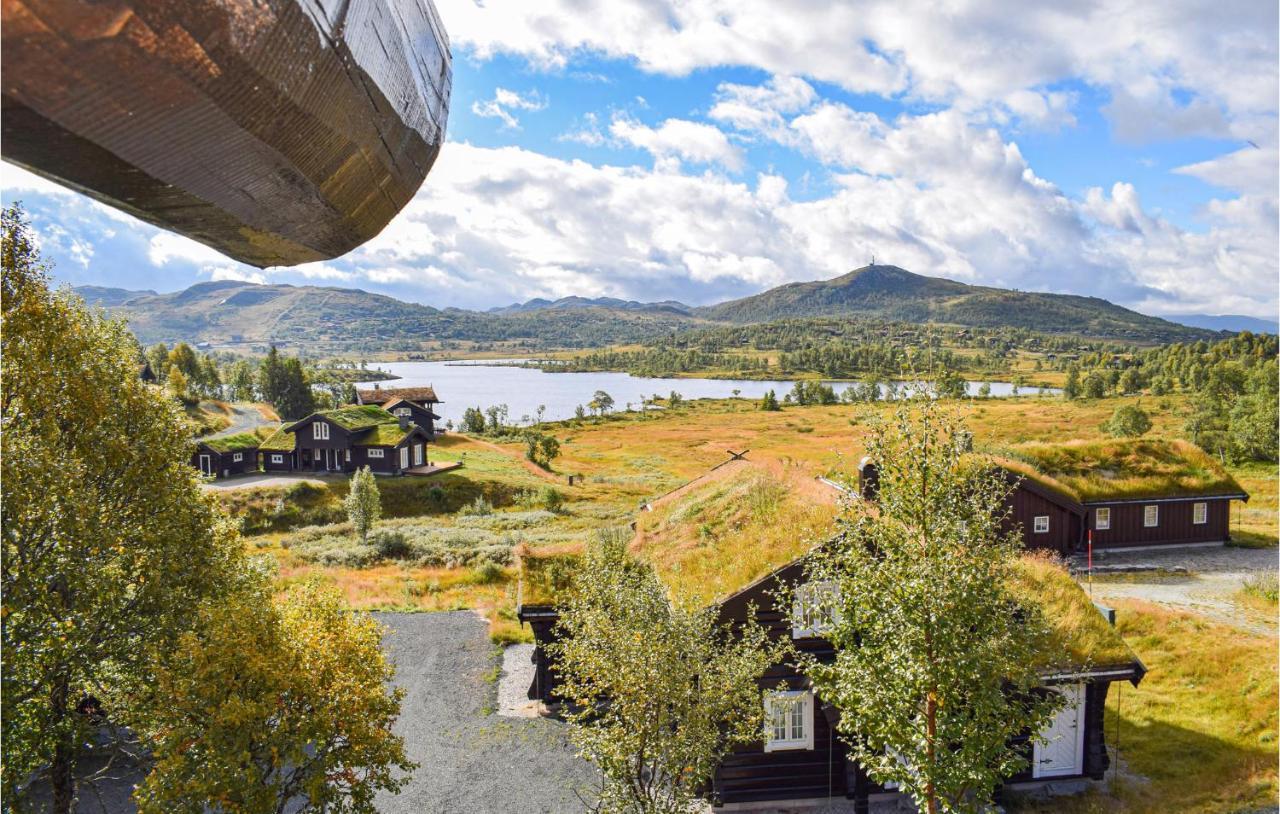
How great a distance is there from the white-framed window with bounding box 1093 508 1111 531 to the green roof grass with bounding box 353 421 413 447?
4993 centimetres

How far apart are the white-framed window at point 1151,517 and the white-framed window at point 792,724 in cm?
2958

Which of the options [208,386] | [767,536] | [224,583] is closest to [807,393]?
[208,386]

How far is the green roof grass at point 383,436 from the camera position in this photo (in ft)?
194

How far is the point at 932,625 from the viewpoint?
34.7 ft

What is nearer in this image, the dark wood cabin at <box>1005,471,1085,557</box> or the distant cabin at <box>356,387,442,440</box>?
the dark wood cabin at <box>1005,471,1085,557</box>

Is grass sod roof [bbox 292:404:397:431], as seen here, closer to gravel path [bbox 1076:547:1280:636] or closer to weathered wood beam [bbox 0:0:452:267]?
gravel path [bbox 1076:547:1280:636]

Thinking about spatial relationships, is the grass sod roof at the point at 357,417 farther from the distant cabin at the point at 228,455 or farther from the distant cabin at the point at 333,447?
the distant cabin at the point at 228,455

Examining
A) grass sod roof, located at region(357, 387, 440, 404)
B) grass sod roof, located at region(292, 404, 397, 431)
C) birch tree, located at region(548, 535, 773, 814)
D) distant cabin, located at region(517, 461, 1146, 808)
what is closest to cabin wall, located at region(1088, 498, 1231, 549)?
distant cabin, located at region(517, 461, 1146, 808)

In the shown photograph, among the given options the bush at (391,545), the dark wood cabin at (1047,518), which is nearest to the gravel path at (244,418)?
the bush at (391,545)

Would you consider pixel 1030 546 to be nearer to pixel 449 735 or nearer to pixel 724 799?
pixel 724 799

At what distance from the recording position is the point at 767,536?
18.5 m

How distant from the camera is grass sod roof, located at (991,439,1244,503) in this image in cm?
3631

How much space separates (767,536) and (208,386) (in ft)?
334

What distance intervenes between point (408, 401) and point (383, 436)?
573 inches
